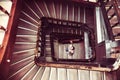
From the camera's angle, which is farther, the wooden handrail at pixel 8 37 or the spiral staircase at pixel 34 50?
the spiral staircase at pixel 34 50

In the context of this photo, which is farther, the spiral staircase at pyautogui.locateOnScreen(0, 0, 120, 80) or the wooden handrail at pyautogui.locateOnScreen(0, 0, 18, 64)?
the spiral staircase at pyautogui.locateOnScreen(0, 0, 120, 80)

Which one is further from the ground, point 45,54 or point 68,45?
point 68,45

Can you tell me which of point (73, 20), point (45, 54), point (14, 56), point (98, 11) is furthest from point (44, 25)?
point (98, 11)

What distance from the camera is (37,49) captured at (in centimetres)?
336

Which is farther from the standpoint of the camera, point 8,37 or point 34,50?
point 34,50

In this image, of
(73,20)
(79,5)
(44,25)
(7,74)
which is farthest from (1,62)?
(79,5)

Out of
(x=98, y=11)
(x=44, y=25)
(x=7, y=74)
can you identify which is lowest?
(x=7, y=74)

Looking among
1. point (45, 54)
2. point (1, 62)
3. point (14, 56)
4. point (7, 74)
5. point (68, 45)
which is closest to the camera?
point (1, 62)

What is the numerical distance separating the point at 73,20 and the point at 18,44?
179 cm

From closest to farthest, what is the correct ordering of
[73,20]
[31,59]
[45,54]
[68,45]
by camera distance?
[31,59]
[45,54]
[73,20]
[68,45]

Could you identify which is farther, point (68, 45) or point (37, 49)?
point (68, 45)

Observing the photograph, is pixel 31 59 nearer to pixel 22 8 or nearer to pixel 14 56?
pixel 14 56

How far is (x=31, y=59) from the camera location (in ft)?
10.5

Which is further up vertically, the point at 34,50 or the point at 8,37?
Answer: the point at 8,37
